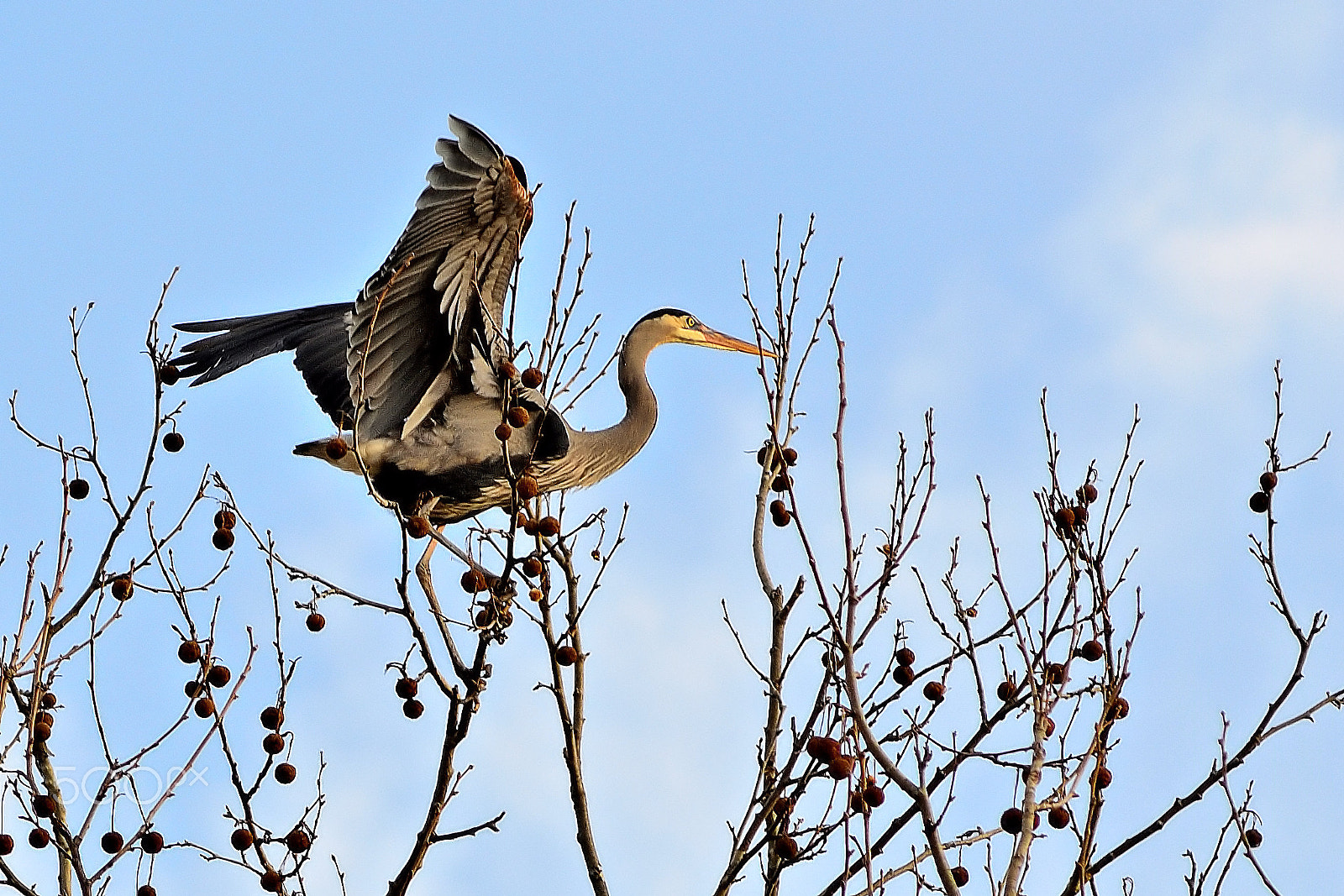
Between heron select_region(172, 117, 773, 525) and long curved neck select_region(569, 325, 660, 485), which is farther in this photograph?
long curved neck select_region(569, 325, 660, 485)

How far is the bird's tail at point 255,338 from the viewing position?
6.59 meters

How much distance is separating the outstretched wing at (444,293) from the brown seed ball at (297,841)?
1.25m

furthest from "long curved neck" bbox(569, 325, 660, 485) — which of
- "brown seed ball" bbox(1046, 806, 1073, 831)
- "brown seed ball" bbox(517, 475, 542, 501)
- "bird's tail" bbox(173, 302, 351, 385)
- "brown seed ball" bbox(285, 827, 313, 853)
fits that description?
"brown seed ball" bbox(1046, 806, 1073, 831)

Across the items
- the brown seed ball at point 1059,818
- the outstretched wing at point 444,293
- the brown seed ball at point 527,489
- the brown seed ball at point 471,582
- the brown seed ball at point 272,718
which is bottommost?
the brown seed ball at point 1059,818


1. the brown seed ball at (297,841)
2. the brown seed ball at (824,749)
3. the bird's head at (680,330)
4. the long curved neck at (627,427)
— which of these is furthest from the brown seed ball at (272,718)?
the bird's head at (680,330)

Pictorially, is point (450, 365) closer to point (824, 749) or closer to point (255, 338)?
point (255, 338)

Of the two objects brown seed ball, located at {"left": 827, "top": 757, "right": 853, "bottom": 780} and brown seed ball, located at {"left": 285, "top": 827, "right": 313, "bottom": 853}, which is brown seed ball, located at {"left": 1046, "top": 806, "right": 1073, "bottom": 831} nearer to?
brown seed ball, located at {"left": 827, "top": 757, "right": 853, "bottom": 780}

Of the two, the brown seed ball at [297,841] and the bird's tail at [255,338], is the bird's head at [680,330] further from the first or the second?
the brown seed ball at [297,841]

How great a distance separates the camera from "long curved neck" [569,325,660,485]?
6156mm

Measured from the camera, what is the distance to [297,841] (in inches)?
149

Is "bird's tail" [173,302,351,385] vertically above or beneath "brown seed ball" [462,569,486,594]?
above

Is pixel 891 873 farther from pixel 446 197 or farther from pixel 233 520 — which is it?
pixel 446 197

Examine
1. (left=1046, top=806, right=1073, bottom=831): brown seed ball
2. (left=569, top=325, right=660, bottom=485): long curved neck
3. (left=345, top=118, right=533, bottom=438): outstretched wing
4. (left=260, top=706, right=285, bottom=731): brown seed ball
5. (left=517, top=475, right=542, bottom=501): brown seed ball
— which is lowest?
(left=1046, top=806, right=1073, bottom=831): brown seed ball

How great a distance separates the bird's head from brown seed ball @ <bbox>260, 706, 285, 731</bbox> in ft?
10.9
